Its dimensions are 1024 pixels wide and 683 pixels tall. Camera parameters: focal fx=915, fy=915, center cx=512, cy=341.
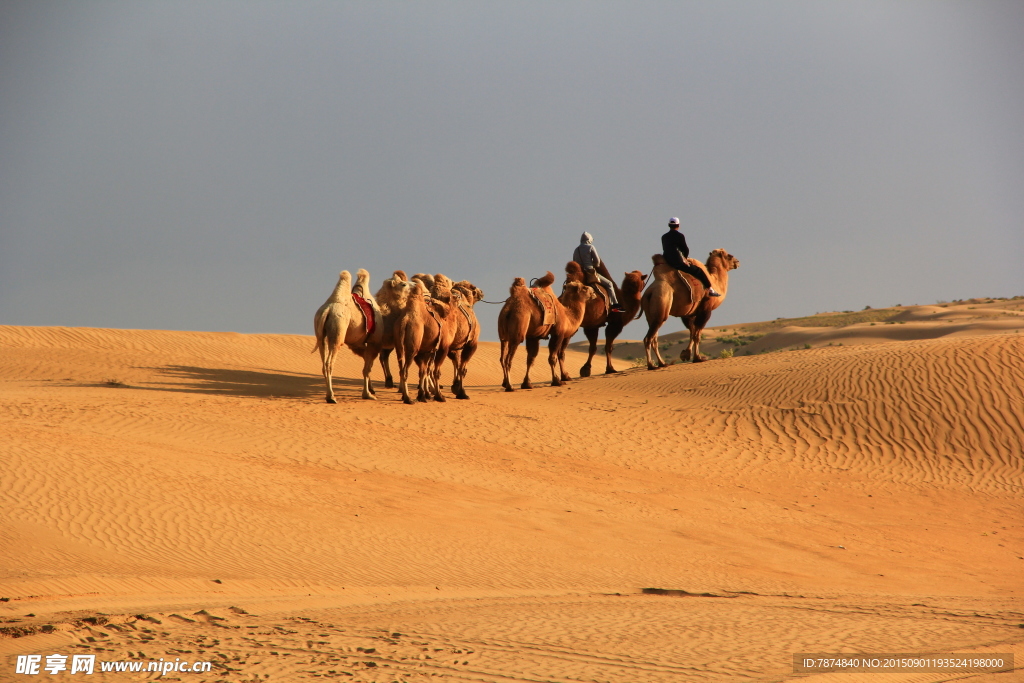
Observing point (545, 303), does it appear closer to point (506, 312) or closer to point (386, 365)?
point (506, 312)

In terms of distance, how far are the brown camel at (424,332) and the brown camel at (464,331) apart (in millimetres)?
311

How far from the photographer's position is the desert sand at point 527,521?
5953 millimetres

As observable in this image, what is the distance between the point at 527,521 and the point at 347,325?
20.9 ft

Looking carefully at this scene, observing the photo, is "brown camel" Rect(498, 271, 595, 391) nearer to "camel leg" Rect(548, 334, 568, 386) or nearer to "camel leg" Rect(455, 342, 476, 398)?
"camel leg" Rect(548, 334, 568, 386)

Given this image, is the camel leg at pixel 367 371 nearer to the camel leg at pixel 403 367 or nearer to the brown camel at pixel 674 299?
the camel leg at pixel 403 367

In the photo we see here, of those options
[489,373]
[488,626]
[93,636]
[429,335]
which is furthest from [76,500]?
[489,373]

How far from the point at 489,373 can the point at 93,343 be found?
39.2 ft

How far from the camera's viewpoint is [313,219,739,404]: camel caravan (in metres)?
16.2

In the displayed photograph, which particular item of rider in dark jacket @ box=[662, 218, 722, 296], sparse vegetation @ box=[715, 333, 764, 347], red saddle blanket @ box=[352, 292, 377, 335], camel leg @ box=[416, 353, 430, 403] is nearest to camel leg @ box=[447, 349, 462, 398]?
camel leg @ box=[416, 353, 430, 403]

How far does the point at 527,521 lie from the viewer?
10.5m

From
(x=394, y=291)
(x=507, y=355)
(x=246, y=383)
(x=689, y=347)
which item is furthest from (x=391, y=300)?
(x=689, y=347)

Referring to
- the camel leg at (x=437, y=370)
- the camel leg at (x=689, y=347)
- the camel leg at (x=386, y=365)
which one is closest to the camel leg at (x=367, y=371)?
the camel leg at (x=437, y=370)

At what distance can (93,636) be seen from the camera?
5.67 metres

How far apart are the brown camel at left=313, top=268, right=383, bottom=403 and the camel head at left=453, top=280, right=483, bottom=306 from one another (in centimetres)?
237
